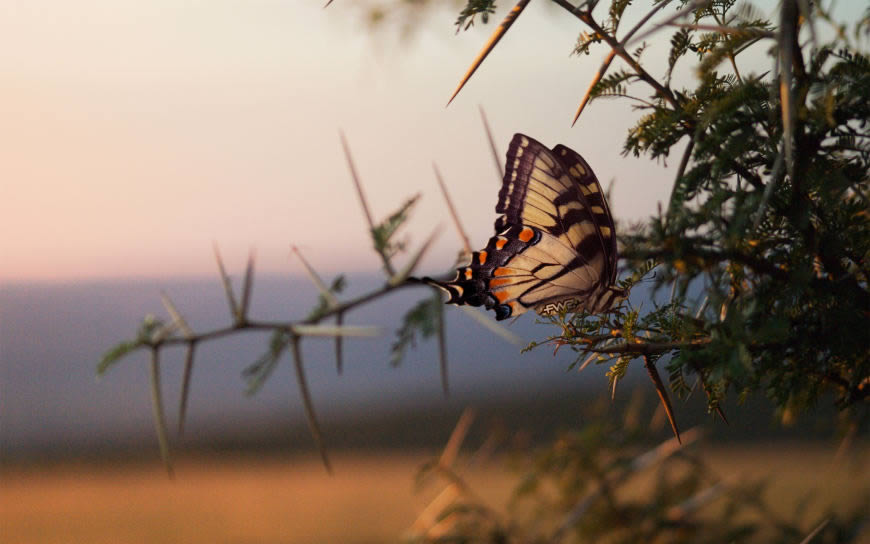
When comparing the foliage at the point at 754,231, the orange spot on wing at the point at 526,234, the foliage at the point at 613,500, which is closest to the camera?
the foliage at the point at 754,231

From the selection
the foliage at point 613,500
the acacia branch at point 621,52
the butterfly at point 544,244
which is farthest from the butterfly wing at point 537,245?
the foliage at point 613,500

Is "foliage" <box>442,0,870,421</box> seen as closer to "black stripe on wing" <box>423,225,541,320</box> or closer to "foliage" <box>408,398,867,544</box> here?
"black stripe on wing" <box>423,225,541,320</box>

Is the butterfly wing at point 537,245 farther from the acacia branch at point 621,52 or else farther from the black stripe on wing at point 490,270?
the acacia branch at point 621,52

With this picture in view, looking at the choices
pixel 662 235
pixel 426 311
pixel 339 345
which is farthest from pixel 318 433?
pixel 662 235

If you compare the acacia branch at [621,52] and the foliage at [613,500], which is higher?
the acacia branch at [621,52]

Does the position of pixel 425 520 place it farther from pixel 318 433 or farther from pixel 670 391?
pixel 670 391

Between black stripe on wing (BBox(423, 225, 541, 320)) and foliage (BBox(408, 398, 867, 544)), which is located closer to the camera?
black stripe on wing (BBox(423, 225, 541, 320))

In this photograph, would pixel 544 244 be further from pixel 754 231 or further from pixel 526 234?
pixel 754 231

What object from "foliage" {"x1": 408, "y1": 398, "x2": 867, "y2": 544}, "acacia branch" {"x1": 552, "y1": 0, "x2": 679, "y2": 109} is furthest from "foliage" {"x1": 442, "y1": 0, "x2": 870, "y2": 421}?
"foliage" {"x1": 408, "y1": 398, "x2": 867, "y2": 544}
